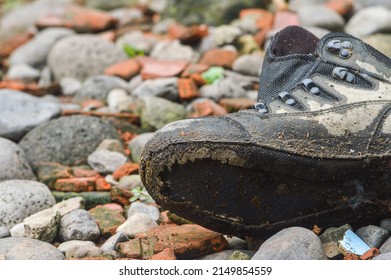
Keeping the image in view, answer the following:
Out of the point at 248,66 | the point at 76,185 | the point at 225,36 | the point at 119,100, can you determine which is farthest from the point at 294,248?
the point at 225,36

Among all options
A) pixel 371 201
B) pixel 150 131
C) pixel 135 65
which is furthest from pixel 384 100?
pixel 135 65

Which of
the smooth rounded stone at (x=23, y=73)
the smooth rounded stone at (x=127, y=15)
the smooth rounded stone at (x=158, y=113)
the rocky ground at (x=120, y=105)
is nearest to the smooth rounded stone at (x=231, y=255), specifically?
the rocky ground at (x=120, y=105)

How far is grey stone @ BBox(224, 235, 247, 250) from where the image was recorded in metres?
2.41

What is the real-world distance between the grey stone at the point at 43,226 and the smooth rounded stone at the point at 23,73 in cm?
262

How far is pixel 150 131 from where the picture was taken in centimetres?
383

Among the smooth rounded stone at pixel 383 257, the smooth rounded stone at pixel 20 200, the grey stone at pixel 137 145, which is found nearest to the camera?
the smooth rounded stone at pixel 383 257

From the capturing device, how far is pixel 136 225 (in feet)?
8.53

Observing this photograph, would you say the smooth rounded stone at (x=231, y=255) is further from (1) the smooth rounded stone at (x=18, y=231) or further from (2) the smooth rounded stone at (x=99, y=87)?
(2) the smooth rounded stone at (x=99, y=87)

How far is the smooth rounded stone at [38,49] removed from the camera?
17.4ft

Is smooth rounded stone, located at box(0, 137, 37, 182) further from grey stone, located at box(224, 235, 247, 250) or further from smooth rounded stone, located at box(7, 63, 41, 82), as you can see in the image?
smooth rounded stone, located at box(7, 63, 41, 82)

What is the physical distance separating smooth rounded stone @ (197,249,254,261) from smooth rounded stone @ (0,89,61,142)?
157cm

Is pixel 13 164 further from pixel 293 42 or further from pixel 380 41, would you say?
pixel 380 41

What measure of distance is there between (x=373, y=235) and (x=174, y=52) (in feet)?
9.15
